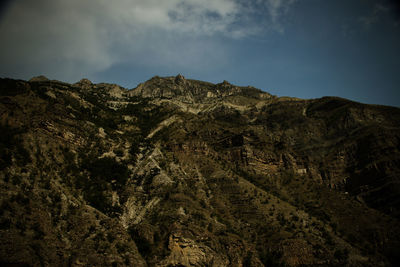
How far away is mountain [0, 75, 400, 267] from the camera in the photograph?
34969 mm

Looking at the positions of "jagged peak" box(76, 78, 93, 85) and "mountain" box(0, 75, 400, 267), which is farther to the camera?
"jagged peak" box(76, 78, 93, 85)

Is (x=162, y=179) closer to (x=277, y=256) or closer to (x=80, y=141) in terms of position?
(x=80, y=141)

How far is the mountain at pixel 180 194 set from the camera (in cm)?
3497

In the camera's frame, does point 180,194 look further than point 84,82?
No

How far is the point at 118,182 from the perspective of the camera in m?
55.4

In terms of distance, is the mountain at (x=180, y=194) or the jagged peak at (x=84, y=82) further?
the jagged peak at (x=84, y=82)

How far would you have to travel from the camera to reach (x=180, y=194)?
50.5 m

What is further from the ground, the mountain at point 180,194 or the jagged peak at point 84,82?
the jagged peak at point 84,82

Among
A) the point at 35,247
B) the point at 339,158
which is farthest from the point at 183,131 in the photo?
the point at 35,247

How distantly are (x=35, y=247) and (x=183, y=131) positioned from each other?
60.8 meters

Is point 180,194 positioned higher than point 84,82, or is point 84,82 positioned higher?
point 84,82

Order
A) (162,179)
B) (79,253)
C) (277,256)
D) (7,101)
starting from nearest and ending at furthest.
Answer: (79,253)
(277,256)
(7,101)
(162,179)

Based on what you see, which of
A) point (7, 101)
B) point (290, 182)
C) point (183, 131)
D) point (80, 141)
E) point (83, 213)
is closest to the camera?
point (83, 213)

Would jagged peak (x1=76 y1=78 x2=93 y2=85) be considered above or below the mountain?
above
